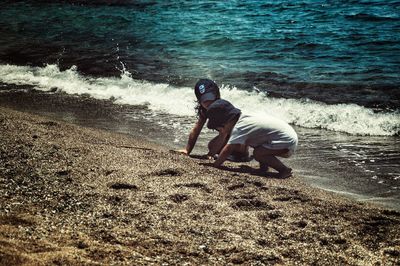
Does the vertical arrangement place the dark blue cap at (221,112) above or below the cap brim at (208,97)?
below

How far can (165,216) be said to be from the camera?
3.70 meters

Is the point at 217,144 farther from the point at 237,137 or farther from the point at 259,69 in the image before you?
the point at 259,69

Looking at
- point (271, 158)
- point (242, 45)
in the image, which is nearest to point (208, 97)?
point (271, 158)

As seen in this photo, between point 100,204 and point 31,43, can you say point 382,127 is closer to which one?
point 100,204

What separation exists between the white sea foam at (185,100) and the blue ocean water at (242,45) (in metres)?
0.77

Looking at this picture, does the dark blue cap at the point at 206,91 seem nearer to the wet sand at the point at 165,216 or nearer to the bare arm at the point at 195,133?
the bare arm at the point at 195,133

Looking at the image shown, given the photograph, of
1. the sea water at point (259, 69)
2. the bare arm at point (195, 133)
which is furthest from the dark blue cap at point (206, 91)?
the sea water at point (259, 69)

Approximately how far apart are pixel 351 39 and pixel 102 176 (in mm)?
13869

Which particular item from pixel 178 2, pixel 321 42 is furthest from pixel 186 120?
pixel 178 2

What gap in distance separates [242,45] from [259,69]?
3.46 m

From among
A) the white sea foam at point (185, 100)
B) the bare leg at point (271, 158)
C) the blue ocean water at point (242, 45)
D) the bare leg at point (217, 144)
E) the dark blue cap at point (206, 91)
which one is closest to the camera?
the bare leg at point (271, 158)

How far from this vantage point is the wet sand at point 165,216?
3049 millimetres

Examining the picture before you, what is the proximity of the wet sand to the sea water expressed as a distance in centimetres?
138

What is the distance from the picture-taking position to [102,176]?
14.8 ft
